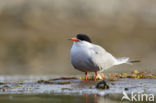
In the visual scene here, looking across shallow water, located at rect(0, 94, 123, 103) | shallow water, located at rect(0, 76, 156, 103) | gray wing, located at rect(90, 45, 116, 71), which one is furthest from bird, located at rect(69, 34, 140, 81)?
shallow water, located at rect(0, 94, 123, 103)

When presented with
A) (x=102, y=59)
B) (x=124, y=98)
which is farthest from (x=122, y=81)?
(x=124, y=98)

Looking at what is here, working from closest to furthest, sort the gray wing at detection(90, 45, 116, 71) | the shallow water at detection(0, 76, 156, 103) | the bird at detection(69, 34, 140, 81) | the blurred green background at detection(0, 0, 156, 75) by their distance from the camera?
the shallow water at detection(0, 76, 156, 103) → the bird at detection(69, 34, 140, 81) → the gray wing at detection(90, 45, 116, 71) → the blurred green background at detection(0, 0, 156, 75)

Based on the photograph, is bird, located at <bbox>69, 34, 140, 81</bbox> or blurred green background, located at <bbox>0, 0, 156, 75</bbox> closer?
bird, located at <bbox>69, 34, 140, 81</bbox>

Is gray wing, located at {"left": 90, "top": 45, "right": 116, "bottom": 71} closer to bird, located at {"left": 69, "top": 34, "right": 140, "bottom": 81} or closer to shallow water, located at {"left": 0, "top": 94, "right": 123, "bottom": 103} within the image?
bird, located at {"left": 69, "top": 34, "right": 140, "bottom": 81}

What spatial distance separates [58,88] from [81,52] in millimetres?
1105

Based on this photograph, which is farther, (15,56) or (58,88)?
(15,56)

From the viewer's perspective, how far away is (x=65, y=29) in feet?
85.1

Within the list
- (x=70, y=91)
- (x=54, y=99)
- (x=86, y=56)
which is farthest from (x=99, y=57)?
(x=54, y=99)

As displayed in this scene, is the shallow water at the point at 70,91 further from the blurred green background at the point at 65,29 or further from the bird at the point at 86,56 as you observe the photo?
the blurred green background at the point at 65,29

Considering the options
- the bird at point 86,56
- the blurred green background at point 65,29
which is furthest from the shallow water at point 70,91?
the blurred green background at point 65,29

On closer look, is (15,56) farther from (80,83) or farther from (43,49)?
(80,83)

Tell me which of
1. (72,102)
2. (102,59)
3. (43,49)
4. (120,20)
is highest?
(120,20)

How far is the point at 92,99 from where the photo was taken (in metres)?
7.13

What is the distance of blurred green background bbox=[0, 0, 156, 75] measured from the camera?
22.7 metres
